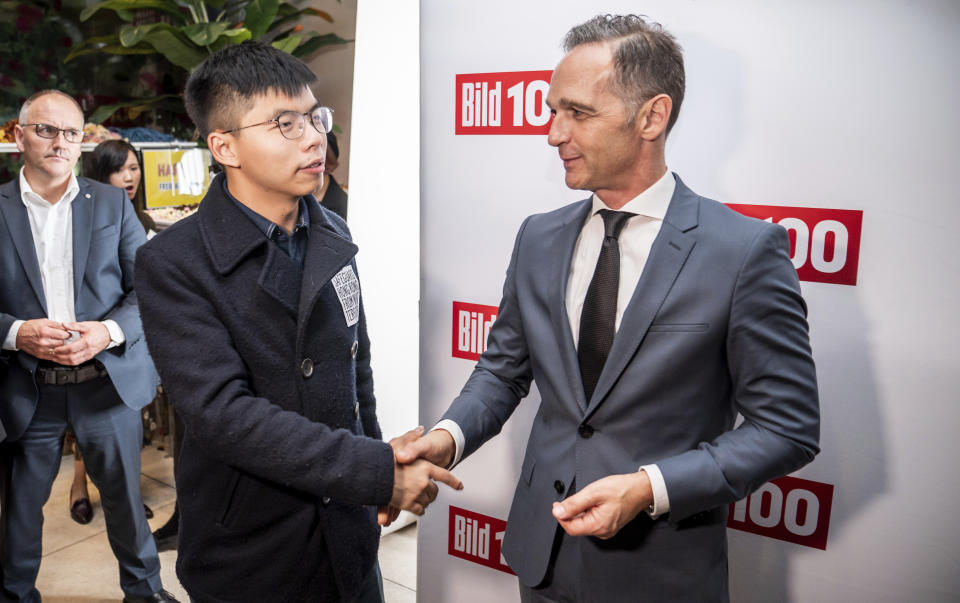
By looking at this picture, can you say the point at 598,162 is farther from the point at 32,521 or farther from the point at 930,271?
the point at 32,521

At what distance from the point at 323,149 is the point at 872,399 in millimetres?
1466

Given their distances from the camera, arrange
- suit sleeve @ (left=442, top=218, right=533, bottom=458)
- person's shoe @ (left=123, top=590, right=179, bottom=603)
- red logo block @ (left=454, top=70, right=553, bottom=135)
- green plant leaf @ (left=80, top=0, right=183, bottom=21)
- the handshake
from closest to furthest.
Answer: the handshake
suit sleeve @ (left=442, top=218, right=533, bottom=458)
red logo block @ (left=454, top=70, right=553, bottom=135)
person's shoe @ (left=123, top=590, right=179, bottom=603)
green plant leaf @ (left=80, top=0, right=183, bottom=21)

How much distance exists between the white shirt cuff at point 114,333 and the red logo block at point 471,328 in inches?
50.0

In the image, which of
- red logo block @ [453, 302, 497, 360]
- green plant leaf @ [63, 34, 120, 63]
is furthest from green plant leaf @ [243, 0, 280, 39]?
red logo block @ [453, 302, 497, 360]

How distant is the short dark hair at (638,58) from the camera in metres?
1.44

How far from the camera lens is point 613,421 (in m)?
1.43

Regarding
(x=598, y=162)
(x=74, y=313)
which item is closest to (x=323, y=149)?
(x=598, y=162)

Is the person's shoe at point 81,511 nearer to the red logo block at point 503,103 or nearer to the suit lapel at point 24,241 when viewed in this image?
the suit lapel at point 24,241

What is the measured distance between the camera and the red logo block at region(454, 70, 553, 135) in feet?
7.06

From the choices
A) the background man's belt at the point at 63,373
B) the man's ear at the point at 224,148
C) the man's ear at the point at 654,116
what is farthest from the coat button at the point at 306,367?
the background man's belt at the point at 63,373

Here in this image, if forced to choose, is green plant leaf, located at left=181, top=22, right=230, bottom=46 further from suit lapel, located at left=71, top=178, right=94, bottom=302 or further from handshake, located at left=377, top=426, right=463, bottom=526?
handshake, located at left=377, top=426, right=463, bottom=526

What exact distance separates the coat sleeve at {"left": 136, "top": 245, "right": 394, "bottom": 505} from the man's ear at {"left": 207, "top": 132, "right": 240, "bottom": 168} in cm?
25

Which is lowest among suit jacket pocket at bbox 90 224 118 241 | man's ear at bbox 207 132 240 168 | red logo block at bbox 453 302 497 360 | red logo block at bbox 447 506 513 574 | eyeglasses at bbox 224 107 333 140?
red logo block at bbox 447 506 513 574

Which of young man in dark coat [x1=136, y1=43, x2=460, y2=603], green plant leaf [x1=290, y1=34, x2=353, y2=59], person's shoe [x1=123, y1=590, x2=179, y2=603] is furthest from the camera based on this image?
green plant leaf [x1=290, y1=34, x2=353, y2=59]
